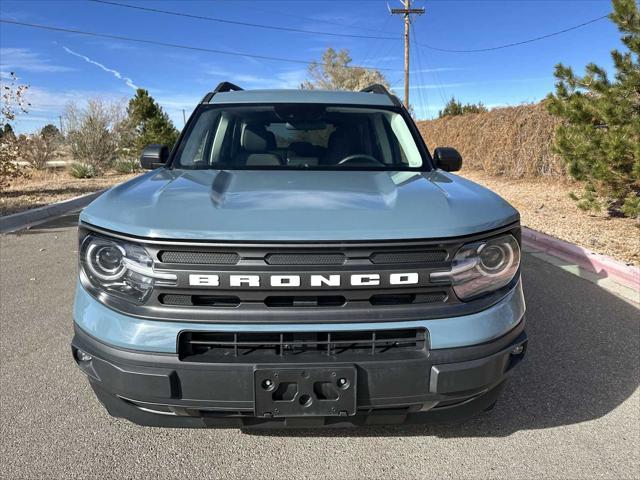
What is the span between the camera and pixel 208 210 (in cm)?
203

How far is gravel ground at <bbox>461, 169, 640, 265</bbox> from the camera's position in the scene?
6621mm

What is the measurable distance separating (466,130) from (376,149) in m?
18.4

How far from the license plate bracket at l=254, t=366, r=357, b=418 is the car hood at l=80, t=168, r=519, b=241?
0.50m

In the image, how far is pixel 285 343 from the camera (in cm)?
190

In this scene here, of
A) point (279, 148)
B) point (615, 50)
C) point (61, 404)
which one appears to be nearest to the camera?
point (61, 404)

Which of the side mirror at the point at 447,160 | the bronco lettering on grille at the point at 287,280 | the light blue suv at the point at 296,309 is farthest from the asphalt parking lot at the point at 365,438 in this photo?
the side mirror at the point at 447,160

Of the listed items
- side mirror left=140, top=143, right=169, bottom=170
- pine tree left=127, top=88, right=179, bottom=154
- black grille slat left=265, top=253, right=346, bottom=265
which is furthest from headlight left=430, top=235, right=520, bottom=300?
pine tree left=127, top=88, right=179, bottom=154

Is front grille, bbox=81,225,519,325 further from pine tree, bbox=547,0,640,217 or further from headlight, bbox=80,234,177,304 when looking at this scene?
pine tree, bbox=547,0,640,217

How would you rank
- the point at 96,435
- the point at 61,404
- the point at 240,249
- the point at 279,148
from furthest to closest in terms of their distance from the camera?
the point at 279,148, the point at 61,404, the point at 96,435, the point at 240,249

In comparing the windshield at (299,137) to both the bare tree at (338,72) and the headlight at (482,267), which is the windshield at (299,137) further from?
the bare tree at (338,72)

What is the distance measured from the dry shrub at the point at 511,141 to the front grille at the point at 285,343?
11.7 metres

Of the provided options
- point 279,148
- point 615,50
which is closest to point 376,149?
point 279,148

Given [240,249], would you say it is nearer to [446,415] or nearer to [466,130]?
[446,415]

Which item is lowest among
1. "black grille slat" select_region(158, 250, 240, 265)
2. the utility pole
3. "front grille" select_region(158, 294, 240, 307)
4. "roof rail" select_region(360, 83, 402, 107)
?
"front grille" select_region(158, 294, 240, 307)
